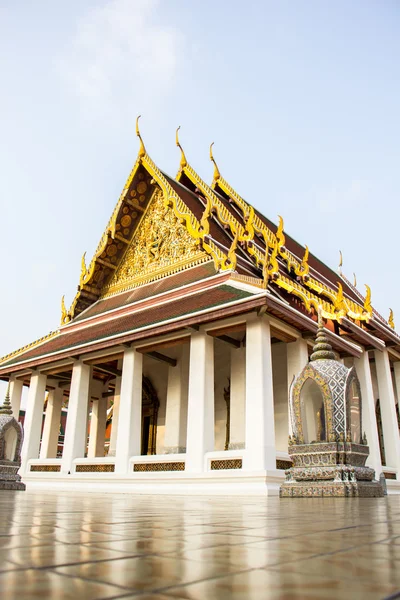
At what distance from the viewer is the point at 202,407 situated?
6.91 m

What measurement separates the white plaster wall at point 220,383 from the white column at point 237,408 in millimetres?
1128

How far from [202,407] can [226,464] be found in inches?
32.9

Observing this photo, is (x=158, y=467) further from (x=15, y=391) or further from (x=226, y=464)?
(x=15, y=391)

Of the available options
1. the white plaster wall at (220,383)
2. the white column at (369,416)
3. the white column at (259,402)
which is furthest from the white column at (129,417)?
the white column at (369,416)

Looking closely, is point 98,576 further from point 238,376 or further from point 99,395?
point 99,395

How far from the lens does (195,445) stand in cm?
683

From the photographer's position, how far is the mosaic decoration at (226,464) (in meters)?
6.39

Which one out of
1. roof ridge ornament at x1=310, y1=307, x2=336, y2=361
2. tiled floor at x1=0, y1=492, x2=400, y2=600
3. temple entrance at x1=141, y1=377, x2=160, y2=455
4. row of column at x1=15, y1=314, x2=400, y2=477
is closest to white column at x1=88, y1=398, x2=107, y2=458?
row of column at x1=15, y1=314, x2=400, y2=477

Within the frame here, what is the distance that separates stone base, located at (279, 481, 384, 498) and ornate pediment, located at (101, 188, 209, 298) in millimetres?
5280

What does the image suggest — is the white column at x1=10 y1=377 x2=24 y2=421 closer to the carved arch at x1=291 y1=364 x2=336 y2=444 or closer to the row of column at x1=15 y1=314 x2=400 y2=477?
the row of column at x1=15 y1=314 x2=400 y2=477

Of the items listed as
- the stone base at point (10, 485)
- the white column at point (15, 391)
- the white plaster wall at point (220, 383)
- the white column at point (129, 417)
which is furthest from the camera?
the white column at point (15, 391)

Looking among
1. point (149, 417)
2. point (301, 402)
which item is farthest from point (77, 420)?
point (301, 402)

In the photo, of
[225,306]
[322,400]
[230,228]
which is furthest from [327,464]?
[230,228]

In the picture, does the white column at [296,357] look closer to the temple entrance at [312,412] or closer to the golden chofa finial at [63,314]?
the temple entrance at [312,412]
